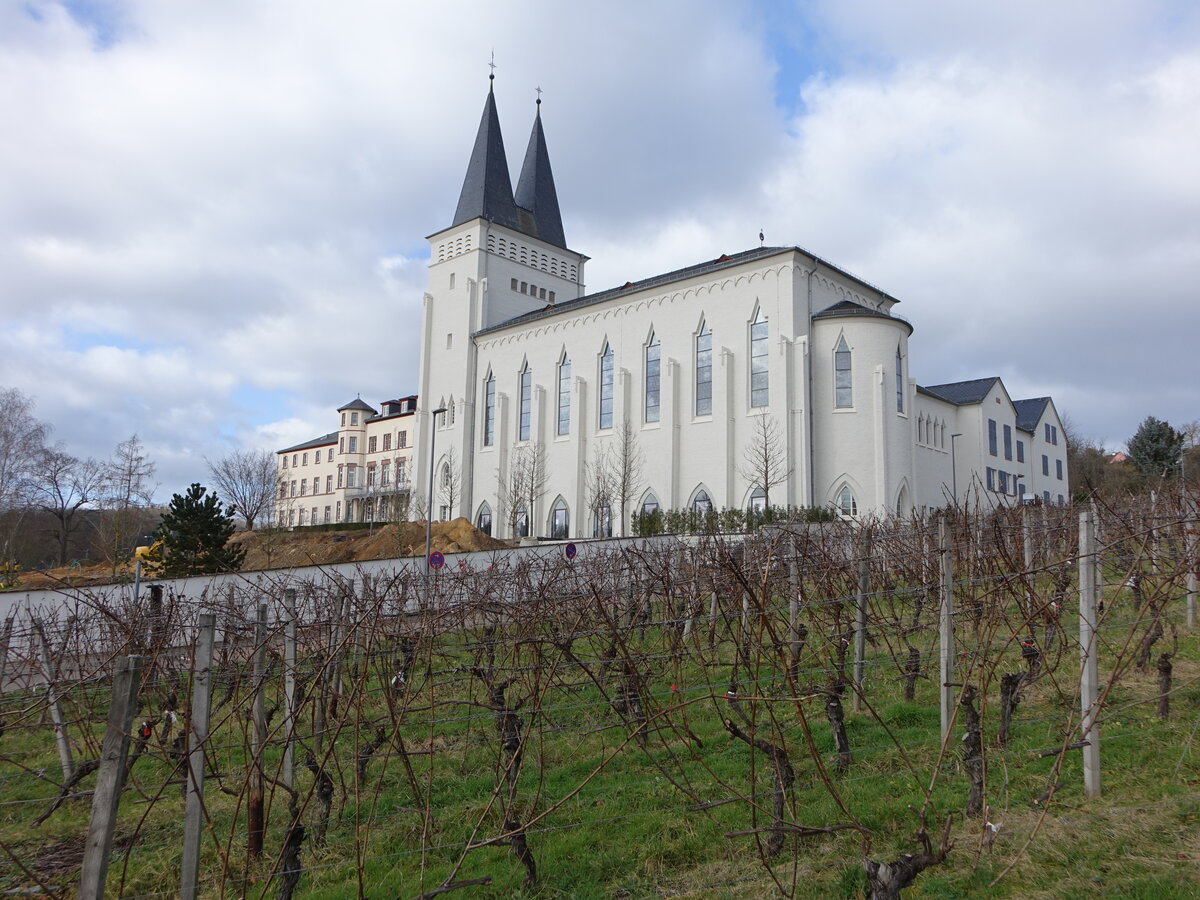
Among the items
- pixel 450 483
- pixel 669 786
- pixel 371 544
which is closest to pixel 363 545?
pixel 371 544

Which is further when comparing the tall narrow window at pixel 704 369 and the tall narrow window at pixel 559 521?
the tall narrow window at pixel 559 521

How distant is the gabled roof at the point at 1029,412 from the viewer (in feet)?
174

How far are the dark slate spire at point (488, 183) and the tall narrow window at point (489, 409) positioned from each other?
34.5 ft

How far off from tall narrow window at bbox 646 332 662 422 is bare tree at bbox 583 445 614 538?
3265 mm

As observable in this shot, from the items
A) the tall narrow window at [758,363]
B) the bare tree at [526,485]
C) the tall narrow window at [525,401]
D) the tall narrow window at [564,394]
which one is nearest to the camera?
the tall narrow window at [758,363]

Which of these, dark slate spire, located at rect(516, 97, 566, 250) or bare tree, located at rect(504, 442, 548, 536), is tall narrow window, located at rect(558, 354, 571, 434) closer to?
bare tree, located at rect(504, 442, 548, 536)

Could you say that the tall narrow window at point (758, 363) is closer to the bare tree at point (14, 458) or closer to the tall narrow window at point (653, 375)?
the tall narrow window at point (653, 375)

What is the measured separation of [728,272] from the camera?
41.2m

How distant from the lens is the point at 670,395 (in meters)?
41.6

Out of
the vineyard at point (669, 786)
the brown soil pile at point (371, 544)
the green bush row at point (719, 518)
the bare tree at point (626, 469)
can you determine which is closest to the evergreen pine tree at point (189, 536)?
the brown soil pile at point (371, 544)

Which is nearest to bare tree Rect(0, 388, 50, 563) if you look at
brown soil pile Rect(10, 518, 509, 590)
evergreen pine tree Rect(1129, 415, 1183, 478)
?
brown soil pile Rect(10, 518, 509, 590)

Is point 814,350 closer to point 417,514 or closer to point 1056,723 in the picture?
point 417,514

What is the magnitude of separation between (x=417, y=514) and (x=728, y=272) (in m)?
23.5

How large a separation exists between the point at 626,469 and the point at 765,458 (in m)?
7.67
